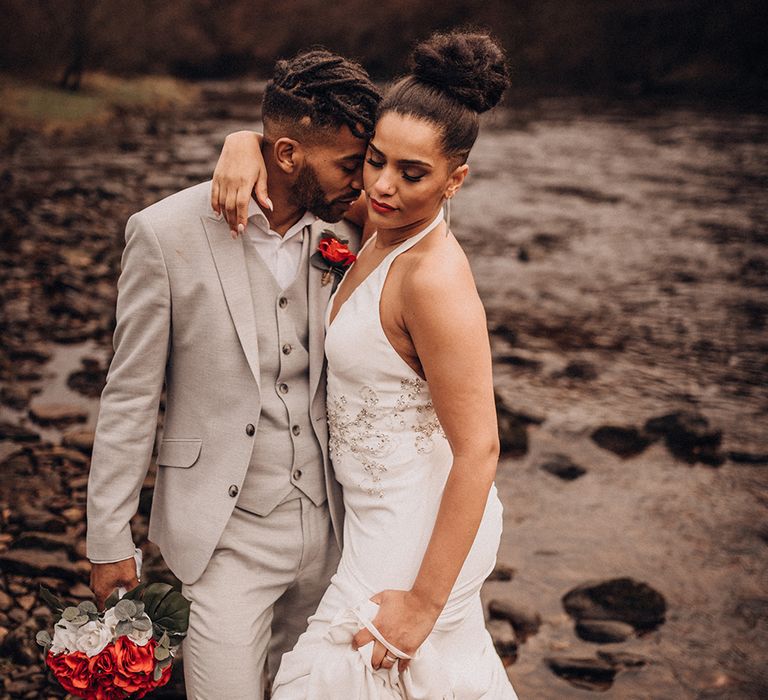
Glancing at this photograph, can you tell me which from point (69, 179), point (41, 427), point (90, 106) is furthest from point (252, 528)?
point (90, 106)

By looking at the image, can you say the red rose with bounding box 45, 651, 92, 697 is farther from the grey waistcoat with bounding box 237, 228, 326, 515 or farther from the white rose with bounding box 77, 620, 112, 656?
the grey waistcoat with bounding box 237, 228, 326, 515

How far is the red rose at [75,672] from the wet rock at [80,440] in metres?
3.63

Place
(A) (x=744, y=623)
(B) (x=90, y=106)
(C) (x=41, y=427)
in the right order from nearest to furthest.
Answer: (A) (x=744, y=623)
(C) (x=41, y=427)
(B) (x=90, y=106)

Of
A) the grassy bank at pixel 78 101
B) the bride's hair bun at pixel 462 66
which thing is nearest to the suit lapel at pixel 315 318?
the bride's hair bun at pixel 462 66

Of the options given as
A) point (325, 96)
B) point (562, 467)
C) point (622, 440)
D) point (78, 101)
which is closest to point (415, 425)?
point (325, 96)

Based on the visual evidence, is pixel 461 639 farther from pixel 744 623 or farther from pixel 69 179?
pixel 69 179

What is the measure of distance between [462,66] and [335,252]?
663 millimetres

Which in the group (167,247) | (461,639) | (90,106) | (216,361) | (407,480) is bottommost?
(90,106)

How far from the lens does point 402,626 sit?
8.05ft

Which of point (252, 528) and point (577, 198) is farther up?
point (252, 528)

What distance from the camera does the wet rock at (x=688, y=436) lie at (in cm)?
685

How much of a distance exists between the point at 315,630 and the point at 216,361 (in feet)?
2.64

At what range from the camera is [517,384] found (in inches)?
310

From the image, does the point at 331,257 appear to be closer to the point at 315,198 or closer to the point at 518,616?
the point at 315,198
